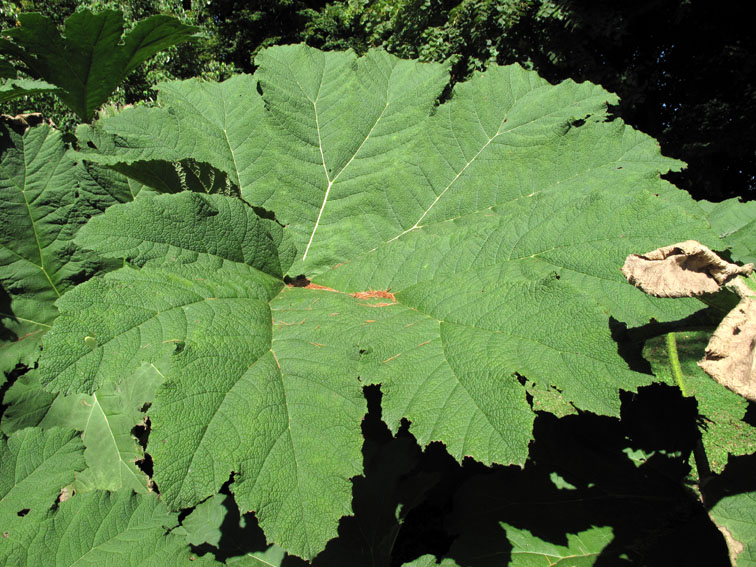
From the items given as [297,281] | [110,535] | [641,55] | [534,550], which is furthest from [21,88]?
[641,55]

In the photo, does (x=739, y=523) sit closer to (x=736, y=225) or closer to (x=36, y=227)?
(x=736, y=225)

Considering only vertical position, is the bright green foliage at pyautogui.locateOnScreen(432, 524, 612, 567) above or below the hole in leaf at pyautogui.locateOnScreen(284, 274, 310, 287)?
below

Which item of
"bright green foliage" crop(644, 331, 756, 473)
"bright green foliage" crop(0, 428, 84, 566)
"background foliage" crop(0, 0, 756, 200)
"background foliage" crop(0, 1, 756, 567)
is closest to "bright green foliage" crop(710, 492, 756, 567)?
"background foliage" crop(0, 1, 756, 567)

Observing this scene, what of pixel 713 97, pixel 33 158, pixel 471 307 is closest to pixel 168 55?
pixel 713 97

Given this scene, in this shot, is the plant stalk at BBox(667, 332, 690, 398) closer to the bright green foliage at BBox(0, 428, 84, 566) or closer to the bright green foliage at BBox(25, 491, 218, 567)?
the bright green foliage at BBox(25, 491, 218, 567)

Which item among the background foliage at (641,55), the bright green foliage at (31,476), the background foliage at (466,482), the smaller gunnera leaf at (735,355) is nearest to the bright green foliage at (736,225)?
the background foliage at (466,482)

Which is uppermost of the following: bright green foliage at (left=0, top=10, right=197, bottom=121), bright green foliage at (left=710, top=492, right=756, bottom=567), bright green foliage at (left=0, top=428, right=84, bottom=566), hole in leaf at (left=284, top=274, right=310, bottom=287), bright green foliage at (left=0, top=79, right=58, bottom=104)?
bright green foliage at (left=0, top=10, right=197, bottom=121)

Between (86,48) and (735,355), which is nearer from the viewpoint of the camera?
→ (735,355)
